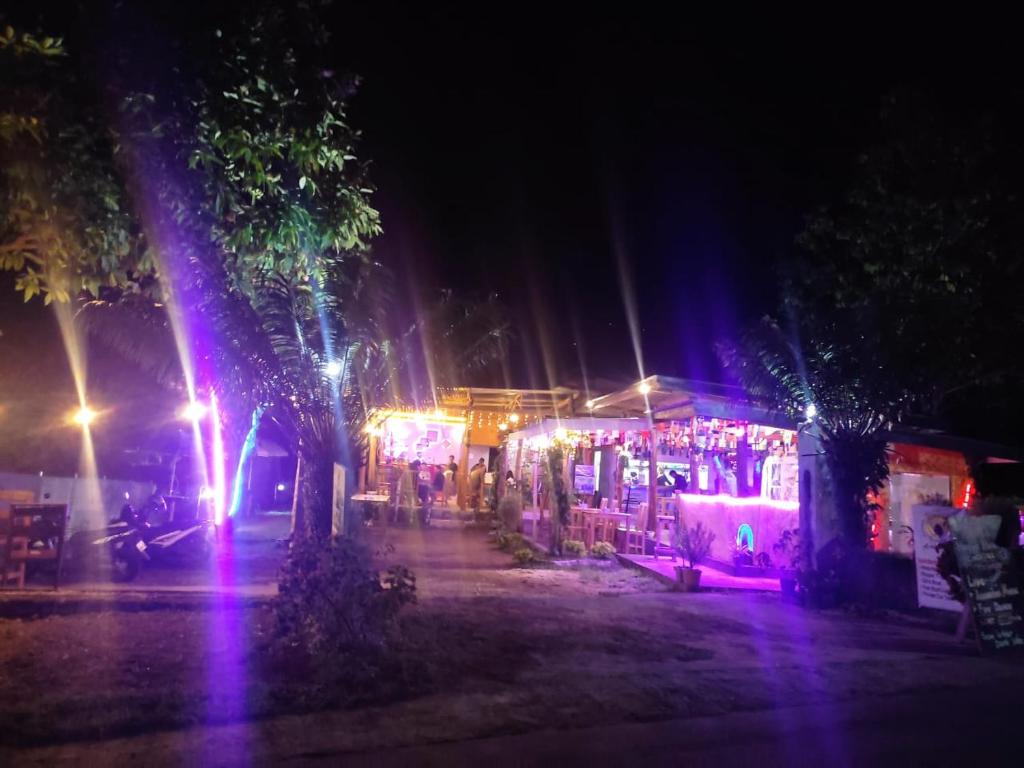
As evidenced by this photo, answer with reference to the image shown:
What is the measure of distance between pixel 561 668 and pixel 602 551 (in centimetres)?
801

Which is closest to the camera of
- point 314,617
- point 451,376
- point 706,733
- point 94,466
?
point 706,733

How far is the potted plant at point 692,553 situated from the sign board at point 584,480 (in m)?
5.35

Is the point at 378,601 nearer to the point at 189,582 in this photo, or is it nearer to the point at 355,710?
the point at 355,710

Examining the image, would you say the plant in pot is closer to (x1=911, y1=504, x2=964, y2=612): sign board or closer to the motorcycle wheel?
(x1=911, y1=504, x2=964, y2=612): sign board

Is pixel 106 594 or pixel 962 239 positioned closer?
pixel 106 594

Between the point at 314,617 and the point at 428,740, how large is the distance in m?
2.04

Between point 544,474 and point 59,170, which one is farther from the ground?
point 59,170

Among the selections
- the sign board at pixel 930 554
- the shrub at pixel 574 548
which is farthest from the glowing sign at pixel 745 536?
the sign board at pixel 930 554

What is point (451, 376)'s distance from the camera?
8203 mm

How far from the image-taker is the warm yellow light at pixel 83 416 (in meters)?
14.1

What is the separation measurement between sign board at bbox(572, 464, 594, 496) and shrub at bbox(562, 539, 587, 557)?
291 cm

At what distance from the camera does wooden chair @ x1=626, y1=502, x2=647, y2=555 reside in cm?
1442

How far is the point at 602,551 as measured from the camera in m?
14.4

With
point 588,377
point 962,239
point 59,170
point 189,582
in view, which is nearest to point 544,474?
point 588,377
